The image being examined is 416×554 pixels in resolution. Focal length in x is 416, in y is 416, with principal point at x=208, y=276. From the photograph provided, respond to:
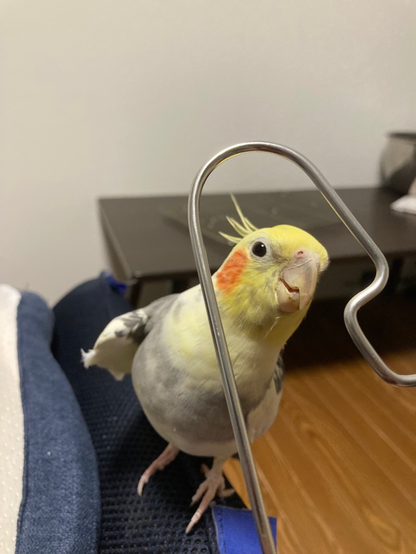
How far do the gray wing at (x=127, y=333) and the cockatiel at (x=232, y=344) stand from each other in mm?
23

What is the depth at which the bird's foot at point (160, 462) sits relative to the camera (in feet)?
1.51

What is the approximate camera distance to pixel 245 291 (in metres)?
0.35

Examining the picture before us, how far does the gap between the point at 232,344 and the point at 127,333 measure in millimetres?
149

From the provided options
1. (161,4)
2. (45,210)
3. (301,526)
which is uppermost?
(161,4)

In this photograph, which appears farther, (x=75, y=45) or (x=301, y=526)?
(x=75, y=45)

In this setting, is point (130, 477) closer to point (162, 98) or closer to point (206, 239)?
point (206, 239)

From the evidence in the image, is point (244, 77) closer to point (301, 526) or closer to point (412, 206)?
point (412, 206)

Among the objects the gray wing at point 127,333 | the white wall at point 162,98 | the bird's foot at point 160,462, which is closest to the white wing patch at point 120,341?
the gray wing at point 127,333

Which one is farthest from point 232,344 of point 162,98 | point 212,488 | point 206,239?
point 162,98

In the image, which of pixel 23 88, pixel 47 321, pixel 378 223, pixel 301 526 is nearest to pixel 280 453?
pixel 301 526

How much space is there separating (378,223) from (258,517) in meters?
0.73

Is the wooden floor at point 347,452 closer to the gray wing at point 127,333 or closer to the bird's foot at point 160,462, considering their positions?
the bird's foot at point 160,462

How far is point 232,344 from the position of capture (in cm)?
35

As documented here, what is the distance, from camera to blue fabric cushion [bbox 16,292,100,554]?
38 cm
